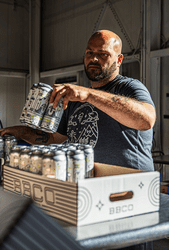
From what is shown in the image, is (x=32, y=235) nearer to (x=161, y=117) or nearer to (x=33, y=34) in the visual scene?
(x=161, y=117)

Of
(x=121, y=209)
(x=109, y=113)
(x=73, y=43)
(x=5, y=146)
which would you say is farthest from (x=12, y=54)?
(x=121, y=209)

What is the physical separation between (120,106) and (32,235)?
740mm

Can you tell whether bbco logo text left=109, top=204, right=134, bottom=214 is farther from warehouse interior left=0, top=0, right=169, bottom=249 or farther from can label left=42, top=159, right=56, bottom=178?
warehouse interior left=0, top=0, right=169, bottom=249

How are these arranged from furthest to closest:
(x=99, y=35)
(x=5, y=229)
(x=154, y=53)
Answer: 1. (x=154, y=53)
2. (x=99, y=35)
3. (x=5, y=229)

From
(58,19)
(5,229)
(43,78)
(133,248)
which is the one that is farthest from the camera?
(43,78)

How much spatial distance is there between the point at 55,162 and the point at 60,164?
19mm

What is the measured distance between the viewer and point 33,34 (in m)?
9.33

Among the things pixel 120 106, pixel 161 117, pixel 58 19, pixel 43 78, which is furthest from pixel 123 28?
pixel 120 106

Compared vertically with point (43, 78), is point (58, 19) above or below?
above

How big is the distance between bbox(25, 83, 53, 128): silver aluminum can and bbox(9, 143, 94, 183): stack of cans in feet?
1.14

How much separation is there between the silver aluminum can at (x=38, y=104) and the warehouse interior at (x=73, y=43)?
98.2 inches

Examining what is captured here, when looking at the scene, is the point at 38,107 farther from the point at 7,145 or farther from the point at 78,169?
the point at 78,169

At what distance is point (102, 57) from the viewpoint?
170cm

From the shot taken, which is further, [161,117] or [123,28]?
[123,28]
